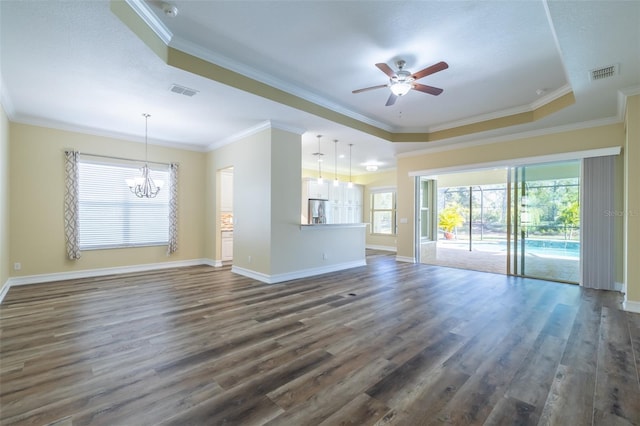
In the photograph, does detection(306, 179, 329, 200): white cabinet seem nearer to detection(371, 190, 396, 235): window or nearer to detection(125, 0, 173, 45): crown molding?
detection(371, 190, 396, 235): window

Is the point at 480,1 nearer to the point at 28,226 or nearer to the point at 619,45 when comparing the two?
the point at 619,45

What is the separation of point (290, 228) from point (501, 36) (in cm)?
418

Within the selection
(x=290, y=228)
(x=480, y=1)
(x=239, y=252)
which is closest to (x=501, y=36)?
(x=480, y=1)

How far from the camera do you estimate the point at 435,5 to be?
2730mm

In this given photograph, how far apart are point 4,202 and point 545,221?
972 cm

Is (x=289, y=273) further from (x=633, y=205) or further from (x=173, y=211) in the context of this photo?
(x=633, y=205)

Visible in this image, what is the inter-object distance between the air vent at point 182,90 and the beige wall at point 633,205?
19.8ft

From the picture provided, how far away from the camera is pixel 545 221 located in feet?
18.7

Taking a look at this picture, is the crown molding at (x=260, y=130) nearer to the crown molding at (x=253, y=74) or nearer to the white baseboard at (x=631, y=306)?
the crown molding at (x=253, y=74)

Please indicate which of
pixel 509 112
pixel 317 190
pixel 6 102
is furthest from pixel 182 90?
pixel 509 112

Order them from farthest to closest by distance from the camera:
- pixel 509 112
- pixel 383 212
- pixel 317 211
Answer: pixel 383 212 → pixel 317 211 → pixel 509 112

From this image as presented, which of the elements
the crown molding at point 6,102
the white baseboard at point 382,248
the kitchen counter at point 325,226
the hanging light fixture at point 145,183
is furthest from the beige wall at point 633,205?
the crown molding at point 6,102

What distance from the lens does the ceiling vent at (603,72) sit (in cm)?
332

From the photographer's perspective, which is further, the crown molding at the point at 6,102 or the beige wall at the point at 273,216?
the beige wall at the point at 273,216
